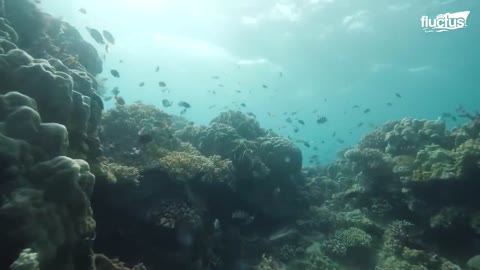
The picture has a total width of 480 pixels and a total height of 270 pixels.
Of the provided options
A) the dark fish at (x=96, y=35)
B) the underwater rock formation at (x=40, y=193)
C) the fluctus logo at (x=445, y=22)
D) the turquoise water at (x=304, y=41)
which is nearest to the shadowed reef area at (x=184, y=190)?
the underwater rock formation at (x=40, y=193)

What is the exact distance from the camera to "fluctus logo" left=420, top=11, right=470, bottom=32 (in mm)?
32594

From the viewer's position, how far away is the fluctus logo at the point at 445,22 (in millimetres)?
32594

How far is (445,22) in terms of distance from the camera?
115 ft

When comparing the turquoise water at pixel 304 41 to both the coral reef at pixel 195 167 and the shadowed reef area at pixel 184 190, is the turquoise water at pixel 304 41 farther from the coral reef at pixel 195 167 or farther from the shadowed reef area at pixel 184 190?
the coral reef at pixel 195 167

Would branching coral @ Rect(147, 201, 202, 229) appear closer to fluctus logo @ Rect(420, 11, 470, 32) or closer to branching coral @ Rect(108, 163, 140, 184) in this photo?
branching coral @ Rect(108, 163, 140, 184)

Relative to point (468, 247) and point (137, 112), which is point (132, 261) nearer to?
point (137, 112)

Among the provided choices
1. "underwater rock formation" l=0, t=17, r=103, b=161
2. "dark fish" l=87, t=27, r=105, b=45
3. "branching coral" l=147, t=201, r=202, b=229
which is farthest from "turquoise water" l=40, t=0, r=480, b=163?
"underwater rock formation" l=0, t=17, r=103, b=161

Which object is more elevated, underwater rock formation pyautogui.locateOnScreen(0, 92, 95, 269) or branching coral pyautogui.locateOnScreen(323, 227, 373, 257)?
underwater rock formation pyautogui.locateOnScreen(0, 92, 95, 269)

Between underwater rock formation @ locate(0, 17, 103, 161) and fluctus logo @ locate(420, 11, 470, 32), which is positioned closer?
underwater rock formation @ locate(0, 17, 103, 161)

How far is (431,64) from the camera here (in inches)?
1918

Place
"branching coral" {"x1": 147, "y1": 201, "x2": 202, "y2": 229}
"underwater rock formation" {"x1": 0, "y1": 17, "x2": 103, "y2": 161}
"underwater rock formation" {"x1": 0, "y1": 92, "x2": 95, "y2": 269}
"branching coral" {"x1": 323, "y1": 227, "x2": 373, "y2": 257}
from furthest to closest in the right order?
"branching coral" {"x1": 323, "y1": 227, "x2": 373, "y2": 257} → "branching coral" {"x1": 147, "y1": 201, "x2": 202, "y2": 229} → "underwater rock formation" {"x1": 0, "y1": 17, "x2": 103, "y2": 161} → "underwater rock formation" {"x1": 0, "y1": 92, "x2": 95, "y2": 269}

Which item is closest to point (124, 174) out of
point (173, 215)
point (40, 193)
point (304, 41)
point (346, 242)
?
point (173, 215)

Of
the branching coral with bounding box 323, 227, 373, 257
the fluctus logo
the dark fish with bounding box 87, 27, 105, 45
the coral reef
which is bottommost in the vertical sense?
the branching coral with bounding box 323, 227, 373, 257

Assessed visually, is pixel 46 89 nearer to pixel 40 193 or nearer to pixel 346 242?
pixel 40 193
